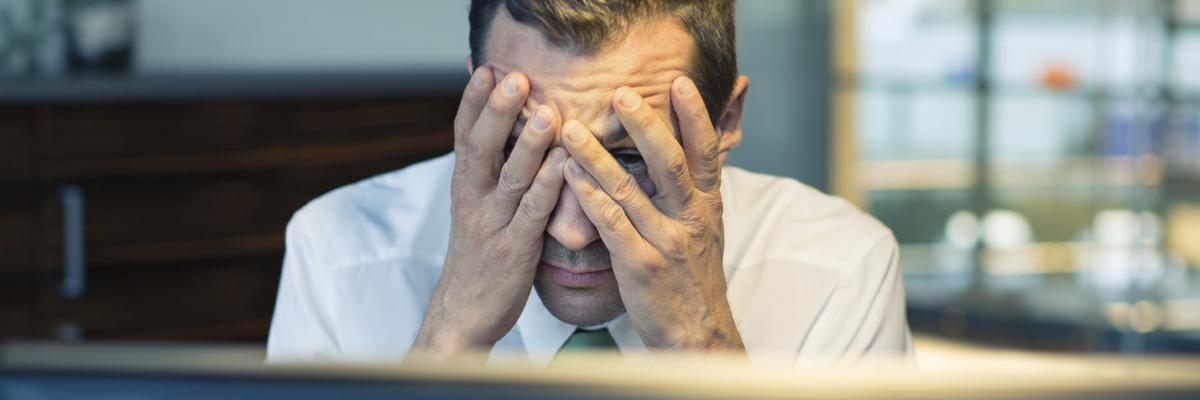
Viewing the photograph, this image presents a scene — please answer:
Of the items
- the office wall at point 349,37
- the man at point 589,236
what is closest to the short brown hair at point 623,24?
the man at point 589,236

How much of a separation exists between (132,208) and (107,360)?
268cm

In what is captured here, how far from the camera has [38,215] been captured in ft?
9.26

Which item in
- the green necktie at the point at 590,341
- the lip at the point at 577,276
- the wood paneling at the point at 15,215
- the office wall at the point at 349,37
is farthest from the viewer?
the office wall at the point at 349,37

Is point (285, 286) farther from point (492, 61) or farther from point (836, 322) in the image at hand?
point (836, 322)

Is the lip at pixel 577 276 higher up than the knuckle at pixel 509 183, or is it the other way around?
the knuckle at pixel 509 183

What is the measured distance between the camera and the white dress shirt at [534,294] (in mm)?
1369

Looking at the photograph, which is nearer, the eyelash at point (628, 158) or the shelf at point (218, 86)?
the eyelash at point (628, 158)

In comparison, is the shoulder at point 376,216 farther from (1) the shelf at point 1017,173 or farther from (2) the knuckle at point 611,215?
(1) the shelf at point 1017,173

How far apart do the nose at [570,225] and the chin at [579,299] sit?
0.19ft

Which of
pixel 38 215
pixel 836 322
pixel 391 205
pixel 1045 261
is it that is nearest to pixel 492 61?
pixel 391 205

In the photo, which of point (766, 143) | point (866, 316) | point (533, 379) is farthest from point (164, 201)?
point (533, 379)

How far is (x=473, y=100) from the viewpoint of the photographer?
3.71 ft

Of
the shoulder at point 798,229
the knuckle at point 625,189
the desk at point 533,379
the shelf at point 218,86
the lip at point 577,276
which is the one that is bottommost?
the shelf at point 218,86

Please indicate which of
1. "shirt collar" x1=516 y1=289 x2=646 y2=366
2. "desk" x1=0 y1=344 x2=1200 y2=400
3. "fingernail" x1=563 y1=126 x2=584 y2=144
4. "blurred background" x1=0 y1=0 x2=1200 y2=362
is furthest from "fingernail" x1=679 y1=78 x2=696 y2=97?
"blurred background" x1=0 y1=0 x2=1200 y2=362
